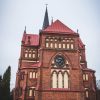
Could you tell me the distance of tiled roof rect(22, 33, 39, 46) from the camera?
4517 centimetres

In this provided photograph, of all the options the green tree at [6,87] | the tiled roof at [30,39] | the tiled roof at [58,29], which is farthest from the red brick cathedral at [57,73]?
the tiled roof at [30,39]

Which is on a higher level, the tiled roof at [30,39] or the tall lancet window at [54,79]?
the tiled roof at [30,39]

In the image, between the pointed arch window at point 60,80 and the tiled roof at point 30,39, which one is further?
the tiled roof at point 30,39

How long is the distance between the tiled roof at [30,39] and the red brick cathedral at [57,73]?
310 inches

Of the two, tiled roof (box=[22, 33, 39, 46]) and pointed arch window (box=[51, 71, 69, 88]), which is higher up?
tiled roof (box=[22, 33, 39, 46])

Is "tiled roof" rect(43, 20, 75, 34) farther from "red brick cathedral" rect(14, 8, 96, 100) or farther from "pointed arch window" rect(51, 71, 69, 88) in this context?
"pointed arch window" rect(51, 71, 69, 88)

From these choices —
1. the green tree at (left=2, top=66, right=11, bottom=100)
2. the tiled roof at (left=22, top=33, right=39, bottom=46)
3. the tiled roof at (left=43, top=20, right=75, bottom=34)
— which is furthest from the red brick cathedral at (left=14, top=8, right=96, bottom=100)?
the tiled roof at (left=22, top=33, right=39, bottom=46)

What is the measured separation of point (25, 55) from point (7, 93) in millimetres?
10375

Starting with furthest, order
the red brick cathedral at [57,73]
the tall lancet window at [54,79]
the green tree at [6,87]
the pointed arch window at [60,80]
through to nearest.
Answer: the green tree at [6,87] → the pointed arch window at [60,80] → the tall lancet window at [54,79] → the red brick cathedral at [57,73]

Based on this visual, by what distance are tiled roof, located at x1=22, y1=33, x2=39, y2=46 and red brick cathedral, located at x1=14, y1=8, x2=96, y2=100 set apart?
310 inches

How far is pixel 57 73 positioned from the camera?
113 feet

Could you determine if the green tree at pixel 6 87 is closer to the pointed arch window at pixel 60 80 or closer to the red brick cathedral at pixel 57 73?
the red brick cathedral at pixel 57 73

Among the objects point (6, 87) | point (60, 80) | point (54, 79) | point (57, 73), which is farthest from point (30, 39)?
point (60, 80)

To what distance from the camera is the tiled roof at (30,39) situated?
148ft
